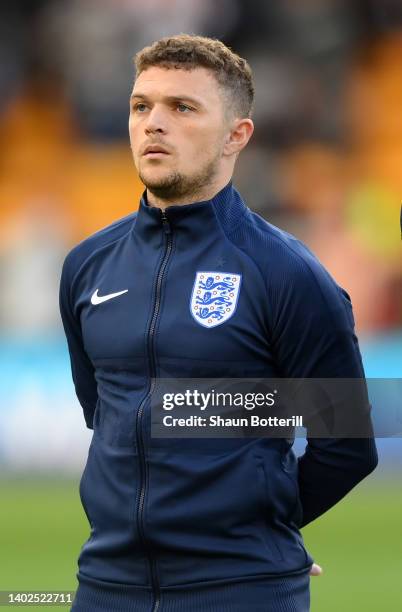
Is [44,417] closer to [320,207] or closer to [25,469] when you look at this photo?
[25,469]

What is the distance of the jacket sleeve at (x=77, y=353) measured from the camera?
3.45 m

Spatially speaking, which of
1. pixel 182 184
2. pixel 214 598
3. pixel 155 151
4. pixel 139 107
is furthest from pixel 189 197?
pixel 214 598

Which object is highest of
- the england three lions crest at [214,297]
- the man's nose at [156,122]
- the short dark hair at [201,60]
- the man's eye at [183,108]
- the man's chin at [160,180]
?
the short dark hair at [201,60]

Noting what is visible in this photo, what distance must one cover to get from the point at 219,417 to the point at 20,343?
8249 mm

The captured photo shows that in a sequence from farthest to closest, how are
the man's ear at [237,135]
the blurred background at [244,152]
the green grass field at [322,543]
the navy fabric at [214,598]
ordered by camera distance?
the blurred background at [244,152]
the green grass field at [322,543]
the man's ear at [237,135]
the navy fabric at [214,598]

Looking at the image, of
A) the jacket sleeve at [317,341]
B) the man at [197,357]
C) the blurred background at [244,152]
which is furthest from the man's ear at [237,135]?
the blurred background at [244,152]

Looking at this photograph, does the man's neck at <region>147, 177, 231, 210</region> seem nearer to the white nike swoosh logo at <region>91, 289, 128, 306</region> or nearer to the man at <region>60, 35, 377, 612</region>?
the man at <region>60, 35, 377, 612</region>

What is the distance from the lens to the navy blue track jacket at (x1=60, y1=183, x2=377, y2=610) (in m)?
2.94

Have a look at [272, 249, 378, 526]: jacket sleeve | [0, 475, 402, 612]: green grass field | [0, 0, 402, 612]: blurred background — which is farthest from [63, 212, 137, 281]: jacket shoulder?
[0, 0, 402, 612]: blurred background

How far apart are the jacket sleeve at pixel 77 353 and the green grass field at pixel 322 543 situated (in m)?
3.21

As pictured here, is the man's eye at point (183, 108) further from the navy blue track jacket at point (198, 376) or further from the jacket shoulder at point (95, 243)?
the jacket shoulder at point (95, 243)

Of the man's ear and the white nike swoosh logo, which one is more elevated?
the man's ear

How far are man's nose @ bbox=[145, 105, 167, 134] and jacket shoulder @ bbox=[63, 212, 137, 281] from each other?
31 cm

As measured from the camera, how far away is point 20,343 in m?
11.1
